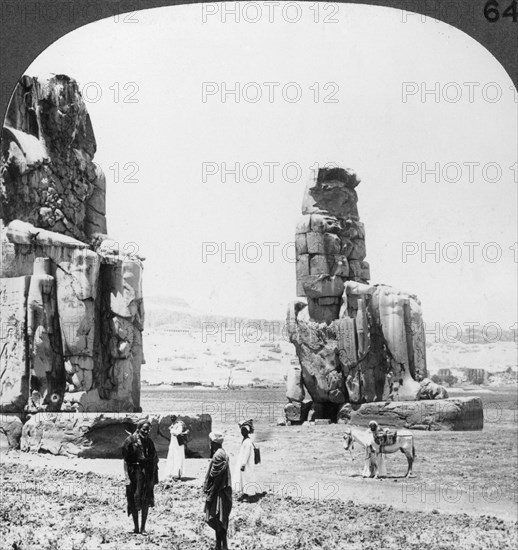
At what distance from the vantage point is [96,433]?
30.9ft

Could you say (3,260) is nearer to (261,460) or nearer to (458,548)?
(261,460)

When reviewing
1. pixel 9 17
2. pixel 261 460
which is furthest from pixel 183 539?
pixel 9 17

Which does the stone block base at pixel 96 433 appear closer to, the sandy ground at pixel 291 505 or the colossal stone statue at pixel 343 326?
the sandy ground at pixel 291 505

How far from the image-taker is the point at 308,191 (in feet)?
41.9

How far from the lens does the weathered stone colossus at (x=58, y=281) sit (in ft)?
34.8

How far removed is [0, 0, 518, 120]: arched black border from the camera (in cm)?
729

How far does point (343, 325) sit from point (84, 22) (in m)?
7.28

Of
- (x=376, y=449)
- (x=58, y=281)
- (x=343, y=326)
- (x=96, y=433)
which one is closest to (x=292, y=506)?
(x=376, y=449)

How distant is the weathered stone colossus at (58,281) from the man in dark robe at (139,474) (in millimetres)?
3410

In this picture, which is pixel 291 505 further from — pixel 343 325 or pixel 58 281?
pixel 343 325

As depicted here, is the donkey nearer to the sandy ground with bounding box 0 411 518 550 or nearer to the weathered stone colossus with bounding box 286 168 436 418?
the sandy ground with bounding box 0 411 518 550

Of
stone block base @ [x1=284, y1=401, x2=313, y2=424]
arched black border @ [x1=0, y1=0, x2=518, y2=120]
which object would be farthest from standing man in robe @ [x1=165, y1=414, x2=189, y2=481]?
stone block base @ [x1=284, y1=401, x2=313, y2=424]

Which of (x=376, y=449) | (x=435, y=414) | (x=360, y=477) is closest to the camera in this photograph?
(x=360, y=477)

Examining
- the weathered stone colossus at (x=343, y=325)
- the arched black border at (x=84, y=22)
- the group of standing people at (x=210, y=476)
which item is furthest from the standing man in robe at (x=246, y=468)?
the weathered stone colossus at (x=343, y=325)
